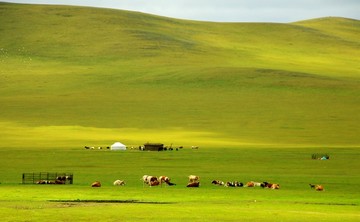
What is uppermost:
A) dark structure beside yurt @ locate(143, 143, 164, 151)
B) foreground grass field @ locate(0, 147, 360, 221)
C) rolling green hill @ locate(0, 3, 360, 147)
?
rolling green hill @ locate(0, 3, 360, 147)

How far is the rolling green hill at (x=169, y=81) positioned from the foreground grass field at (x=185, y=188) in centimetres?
1303

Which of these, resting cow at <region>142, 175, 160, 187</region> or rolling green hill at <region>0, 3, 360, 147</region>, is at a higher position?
rolling green hill at <region>0, 3, 360, 147</region>

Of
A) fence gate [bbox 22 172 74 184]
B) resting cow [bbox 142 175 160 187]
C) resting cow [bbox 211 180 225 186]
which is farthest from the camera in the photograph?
fence gate [bbox 22 172 74 184]

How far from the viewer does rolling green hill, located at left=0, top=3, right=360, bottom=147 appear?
8562 cm

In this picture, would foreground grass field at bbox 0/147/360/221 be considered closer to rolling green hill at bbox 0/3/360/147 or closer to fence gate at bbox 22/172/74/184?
fence gate at bbox 22/172/74/184

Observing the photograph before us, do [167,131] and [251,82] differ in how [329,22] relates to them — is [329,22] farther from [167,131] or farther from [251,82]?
[167,131]

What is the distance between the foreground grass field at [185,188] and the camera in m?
28.9

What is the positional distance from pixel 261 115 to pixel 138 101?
1431 centimetres

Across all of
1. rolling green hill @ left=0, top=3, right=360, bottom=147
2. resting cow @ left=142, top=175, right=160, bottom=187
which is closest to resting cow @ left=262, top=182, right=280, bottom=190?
resting cow @ left=142, top=175, right=160, bottom=187

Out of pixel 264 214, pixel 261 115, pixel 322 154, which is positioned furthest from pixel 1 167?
pixel 261 115

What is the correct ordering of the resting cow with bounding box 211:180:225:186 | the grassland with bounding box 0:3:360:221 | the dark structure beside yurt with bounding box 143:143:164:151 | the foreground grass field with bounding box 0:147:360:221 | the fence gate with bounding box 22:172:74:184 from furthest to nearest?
1. the dark structure beside yurt with bounding box 143:143:164:151
2. the fence gate with bounding box 22:172:74:184
3. the resting cow with bounding box 211:180:225:186
4. the grassland with bounding box 0:3:360:221
5. the foreground grass field with bounding box 0:147:360:221

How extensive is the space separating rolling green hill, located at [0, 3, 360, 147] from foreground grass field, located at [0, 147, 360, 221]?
13.0 m

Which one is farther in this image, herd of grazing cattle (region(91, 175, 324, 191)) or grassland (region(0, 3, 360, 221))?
herd of grazing cattle (region(91, 175, 324, 191))

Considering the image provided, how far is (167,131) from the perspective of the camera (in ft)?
284
